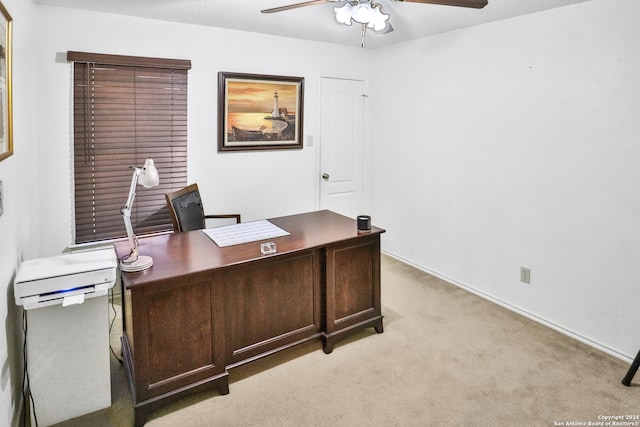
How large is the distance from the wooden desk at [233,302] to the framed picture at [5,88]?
76cm

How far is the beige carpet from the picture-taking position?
2051 millimetres

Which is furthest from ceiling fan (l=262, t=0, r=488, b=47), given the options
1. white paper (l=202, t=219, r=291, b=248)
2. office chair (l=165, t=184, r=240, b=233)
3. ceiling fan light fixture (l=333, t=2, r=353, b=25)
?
office chair (l=165, t=184, r=240, b=233)

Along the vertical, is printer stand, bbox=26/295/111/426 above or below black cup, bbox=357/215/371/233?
below

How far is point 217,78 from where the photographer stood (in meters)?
3.61

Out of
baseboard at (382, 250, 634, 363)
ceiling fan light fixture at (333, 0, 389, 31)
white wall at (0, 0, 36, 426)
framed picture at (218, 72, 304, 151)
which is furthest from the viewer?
framed picture at (218, 72, 304, 151)

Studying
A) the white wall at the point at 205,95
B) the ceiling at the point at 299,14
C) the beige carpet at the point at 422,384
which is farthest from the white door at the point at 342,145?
the beige carpet at the point at 422,384

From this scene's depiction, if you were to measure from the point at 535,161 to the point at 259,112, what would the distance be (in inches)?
96.1

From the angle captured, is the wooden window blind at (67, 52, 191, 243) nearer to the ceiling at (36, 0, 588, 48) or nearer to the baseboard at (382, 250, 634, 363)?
the ceiling at (36, 0, 588, 48)

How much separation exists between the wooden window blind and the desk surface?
36.3 inches

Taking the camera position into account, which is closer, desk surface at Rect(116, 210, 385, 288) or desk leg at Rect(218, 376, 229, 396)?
desk surface at Rect(116, 210, 385, 288)

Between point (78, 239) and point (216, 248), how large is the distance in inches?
59.5

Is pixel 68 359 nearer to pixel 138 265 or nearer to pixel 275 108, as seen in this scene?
pixel 138 265

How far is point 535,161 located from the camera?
119 inches

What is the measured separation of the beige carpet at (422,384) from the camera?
6.73 feet
